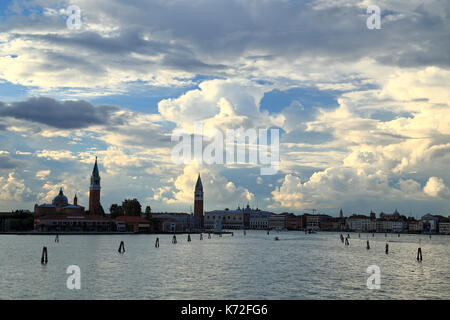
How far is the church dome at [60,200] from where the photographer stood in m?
192

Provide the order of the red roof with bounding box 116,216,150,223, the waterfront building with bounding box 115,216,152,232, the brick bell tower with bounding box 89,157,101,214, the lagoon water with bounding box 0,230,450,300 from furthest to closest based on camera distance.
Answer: the brick bell tower with bounding box 89,157,101,214, the red roof with bounding box 116,216,150,223, the waterfront building with bounding box 115,216,152,232, the lagoon water with bounding box 0,230,450,300

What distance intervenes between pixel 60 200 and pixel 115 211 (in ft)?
89.9

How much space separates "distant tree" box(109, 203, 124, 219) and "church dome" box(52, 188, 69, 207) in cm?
2361

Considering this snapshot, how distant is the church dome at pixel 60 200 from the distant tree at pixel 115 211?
929 inches

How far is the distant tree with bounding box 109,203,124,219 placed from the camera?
585 feet

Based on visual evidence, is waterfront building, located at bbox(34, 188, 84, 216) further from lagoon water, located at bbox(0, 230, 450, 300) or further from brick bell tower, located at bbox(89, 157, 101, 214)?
lagoon water, located at bbox(0, 230, 450, 300)

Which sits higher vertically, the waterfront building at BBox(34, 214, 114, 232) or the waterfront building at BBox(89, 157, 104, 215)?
the waterfront building at BBox(89, 157, 104, 215)

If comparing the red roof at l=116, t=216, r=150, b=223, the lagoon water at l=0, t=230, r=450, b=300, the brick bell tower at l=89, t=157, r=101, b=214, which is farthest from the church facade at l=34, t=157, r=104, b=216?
the lagoon water at l=0, t=230, r=450, b=300

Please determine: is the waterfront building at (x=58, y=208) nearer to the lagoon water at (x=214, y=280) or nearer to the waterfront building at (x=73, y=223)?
the waterfront building at (x=73, y=223)

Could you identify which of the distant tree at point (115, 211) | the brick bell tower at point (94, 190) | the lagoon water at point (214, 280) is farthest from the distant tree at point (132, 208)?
the lagoon water at point (214, 280)
